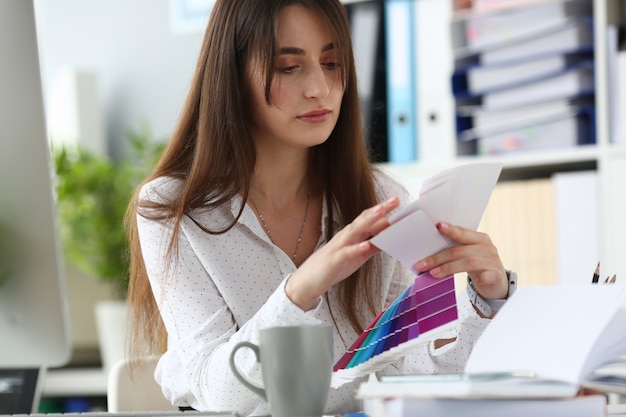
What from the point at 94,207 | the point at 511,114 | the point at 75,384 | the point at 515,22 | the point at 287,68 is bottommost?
the point at 75,384

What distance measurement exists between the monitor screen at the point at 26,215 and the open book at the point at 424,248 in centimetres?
33

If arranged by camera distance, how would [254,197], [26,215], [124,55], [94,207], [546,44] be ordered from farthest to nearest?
1. [124,55]
2. [94,207]
3. [546,44]
4. [254,197]
5. [26,215]

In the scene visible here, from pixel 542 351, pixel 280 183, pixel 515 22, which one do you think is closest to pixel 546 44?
pixel 515 22

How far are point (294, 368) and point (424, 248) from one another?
21 centimetres

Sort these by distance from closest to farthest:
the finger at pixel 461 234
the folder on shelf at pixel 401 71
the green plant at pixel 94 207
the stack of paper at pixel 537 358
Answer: the stack of paper at pixel 537 358, the finger at pixel 461 234, the folder on shelf at pixel 401 71, the green plant at pixel 94 207

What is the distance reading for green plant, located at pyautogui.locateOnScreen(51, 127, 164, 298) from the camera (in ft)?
9.78

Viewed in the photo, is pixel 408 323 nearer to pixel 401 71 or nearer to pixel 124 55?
pixel 401 71

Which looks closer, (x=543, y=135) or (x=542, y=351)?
(x=542, y=351)

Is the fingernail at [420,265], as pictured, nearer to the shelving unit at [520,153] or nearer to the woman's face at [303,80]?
the woman's face at [303,80]

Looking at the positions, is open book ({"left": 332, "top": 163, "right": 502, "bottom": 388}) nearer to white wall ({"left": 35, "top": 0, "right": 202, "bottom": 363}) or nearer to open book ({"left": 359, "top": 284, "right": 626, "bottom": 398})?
open book ({"left": 359, "top": 284, "right": 626, "bottom": 398})

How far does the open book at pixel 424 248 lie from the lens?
91 cm

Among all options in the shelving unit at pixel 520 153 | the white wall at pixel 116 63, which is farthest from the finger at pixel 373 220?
the white wall at pixel 116 63

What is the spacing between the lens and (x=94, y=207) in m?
3.02

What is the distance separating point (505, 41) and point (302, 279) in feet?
4.66
